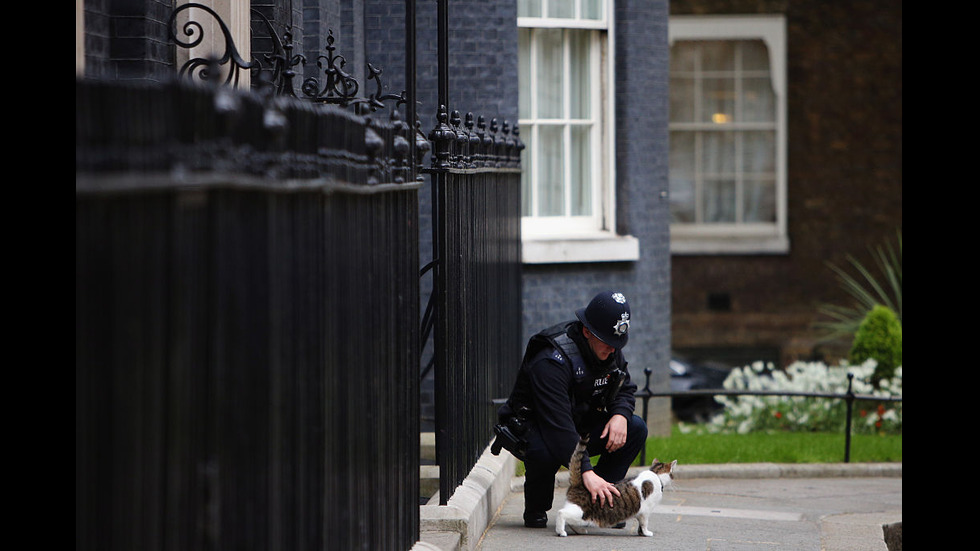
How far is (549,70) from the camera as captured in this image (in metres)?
11.0

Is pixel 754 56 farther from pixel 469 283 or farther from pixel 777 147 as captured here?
pixel 469 283

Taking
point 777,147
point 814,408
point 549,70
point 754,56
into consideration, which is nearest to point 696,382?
point 814,408

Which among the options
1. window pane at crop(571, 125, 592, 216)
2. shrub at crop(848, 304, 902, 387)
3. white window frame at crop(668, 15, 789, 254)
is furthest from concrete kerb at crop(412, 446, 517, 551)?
white window frame at crop(668, 15, 789, 254)

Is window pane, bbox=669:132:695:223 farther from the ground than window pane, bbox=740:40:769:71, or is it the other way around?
window pane, bbox=740:40:769:71

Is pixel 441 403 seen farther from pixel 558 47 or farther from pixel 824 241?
pixel 824 241

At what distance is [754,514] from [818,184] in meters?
11.9

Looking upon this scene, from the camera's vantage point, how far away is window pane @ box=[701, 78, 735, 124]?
19.0 metres

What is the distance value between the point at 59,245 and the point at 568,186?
330 inches

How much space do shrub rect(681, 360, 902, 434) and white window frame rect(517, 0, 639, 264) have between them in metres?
1.60

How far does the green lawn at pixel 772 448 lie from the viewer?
948 centimetres

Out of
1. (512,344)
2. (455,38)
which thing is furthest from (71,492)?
(455,38)

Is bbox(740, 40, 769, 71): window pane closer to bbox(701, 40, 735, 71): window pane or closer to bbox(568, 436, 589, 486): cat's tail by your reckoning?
bbox(701, 40, 735, 71): window pane

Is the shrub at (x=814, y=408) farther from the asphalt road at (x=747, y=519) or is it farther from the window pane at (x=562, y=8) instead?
the window pane at (x=562, y=8)

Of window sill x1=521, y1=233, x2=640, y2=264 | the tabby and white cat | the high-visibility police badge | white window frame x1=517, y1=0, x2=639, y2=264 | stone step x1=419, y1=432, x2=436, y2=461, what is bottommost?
stone step x1=419, y1=432, x2=436, y2=461
